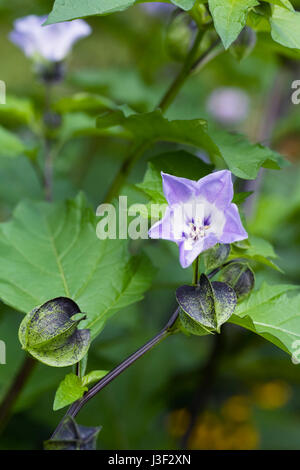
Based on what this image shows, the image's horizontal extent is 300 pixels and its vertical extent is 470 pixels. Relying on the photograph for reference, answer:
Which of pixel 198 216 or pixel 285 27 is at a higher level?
pixel 285 27

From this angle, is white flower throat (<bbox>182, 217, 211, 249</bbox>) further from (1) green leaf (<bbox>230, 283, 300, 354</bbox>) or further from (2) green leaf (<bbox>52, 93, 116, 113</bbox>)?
(2) green leaf (<bbox>52, 93, 116, 113</bbox>)

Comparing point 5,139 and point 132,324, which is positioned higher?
point 5,139

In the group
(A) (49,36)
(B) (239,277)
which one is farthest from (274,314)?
(A) (49,36)

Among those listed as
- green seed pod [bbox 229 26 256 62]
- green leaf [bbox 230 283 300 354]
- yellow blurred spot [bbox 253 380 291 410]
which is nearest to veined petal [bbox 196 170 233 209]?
green leaf [bbox 230 283 300 354]

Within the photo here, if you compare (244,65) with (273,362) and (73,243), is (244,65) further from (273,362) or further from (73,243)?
(73,243)

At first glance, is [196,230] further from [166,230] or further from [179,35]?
[179,35]

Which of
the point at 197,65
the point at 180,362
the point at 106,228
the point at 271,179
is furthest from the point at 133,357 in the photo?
the point at 271,179
